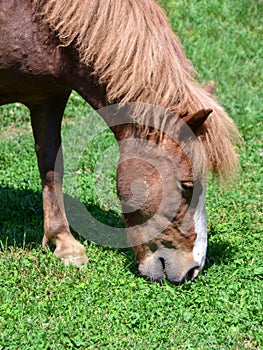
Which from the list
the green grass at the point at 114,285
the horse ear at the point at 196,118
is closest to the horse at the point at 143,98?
the horse ear at the point at 196,118

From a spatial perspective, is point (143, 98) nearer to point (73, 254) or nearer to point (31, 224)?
point (73, 254)

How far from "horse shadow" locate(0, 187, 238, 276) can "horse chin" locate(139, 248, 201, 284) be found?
0.76 feet

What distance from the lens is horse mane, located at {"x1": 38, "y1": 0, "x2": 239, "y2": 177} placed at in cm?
437

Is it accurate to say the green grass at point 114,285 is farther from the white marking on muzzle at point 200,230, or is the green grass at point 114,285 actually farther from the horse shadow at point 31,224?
the white marking on muzzle at point 200,230

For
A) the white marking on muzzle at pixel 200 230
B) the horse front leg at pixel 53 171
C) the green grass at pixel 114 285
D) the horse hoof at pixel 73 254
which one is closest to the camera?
the green grass at pixel 114 285

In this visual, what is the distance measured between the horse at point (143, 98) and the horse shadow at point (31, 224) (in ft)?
1.55

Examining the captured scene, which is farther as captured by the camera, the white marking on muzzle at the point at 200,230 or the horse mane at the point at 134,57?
the white marking on muzzle at the point at 200,230

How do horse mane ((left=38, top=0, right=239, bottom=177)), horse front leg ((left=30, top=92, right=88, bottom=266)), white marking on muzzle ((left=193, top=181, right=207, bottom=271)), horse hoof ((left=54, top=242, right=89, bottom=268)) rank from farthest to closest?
horse front leg ((left=30, top=92, right=88, bottom=266)) → horse hoof ((left=54, top=242, right=89, bottom=268)) → white marking on muzzle ((left=193, top=181, right=207, bottom=271)) → horse mane ((left=38, top=0, right=239, bottom=177))

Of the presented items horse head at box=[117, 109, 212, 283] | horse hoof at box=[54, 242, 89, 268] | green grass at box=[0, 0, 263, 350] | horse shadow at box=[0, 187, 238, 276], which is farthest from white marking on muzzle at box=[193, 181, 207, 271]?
horse hoof at box=[54, 242, 89, 268]

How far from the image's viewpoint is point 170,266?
4652 mm

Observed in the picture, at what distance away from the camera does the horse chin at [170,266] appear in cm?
462

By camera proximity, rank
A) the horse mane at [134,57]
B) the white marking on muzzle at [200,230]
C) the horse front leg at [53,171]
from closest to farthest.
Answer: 1. the horse mane at [134,57]
2. the white marking on muzzle at [200,230]
3. the horse front leg at [53,171]

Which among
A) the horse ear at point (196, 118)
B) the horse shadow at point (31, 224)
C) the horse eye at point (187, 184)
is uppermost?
the horse ear at point (196, 118)

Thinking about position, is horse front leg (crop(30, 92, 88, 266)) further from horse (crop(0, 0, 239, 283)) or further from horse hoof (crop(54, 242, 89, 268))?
horse (crop(0, 0, 239, 283))
